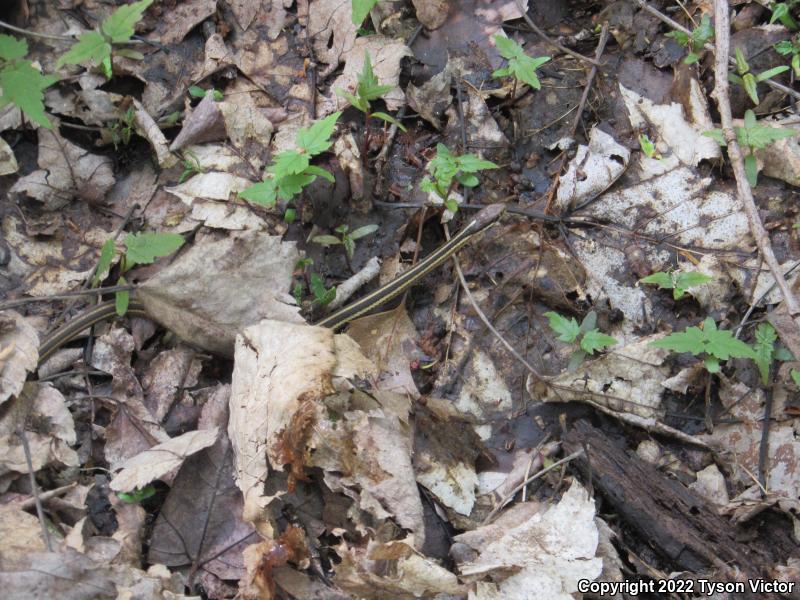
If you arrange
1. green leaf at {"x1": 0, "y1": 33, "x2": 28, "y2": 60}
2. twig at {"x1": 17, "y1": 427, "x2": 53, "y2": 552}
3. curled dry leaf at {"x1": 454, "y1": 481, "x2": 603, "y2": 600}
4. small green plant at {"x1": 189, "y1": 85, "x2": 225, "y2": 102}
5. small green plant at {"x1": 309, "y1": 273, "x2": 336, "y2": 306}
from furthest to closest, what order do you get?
small green plant at {"x1": 189, "y1": 85, "x2": 225, "y2": 102}
small green plant at {"x1": 309, "y1": 273, "x2": 336, "y2": 306}
green leaf at {"x1": 0, "y1": 33, "x2": 28, "y2": 60}
curled dry leaf at {"x1": 454, "y1": 481, "x2": 603, "y2": 600}
twig at {"x1": 17, "y1": 427, "x2": 53, "y2": 552}

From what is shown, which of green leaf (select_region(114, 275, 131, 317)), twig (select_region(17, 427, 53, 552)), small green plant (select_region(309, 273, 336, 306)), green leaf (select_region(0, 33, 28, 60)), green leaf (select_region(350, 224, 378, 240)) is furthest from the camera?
green leaf (select_region(350, 224, 378, 240))

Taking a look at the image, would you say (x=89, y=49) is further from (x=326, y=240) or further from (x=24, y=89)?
(x=326, y=240)

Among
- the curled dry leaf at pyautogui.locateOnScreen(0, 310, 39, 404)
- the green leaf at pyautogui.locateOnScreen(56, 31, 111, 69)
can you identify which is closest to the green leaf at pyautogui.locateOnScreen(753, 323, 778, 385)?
the curled dry leaf at pyautogui.locateOnScreen(0, 310, 39, 404)

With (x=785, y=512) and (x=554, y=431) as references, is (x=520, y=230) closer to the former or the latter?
(x=554, y=431)

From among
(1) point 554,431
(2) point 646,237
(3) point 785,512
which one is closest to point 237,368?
(1) point 554,431

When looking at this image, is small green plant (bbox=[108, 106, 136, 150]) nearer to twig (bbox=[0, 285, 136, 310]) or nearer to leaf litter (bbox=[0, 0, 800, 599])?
leaf litter (bbox=[0, 0, 800, 599])

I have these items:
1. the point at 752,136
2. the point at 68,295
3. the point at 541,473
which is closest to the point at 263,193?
the point at 68,295
